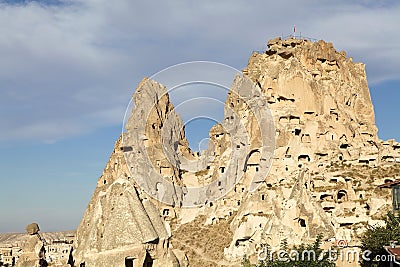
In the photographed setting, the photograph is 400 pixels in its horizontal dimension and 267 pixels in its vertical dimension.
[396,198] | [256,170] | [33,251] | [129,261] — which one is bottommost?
[129,261]

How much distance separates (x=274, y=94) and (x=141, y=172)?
2029 centimetres

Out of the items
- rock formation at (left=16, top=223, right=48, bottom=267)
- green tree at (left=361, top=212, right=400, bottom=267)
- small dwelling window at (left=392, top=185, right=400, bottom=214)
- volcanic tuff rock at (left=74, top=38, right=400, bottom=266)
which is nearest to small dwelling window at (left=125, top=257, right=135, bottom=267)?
volcanic tuff rock at (left=74, top=38, right=400, bottom=266)

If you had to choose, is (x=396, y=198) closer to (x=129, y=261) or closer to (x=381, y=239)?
(x=381, y=239)

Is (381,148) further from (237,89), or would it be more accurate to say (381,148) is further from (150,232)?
(150,232)

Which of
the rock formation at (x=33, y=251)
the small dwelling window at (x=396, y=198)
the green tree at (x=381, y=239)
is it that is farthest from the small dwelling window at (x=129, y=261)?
the small dwelling window at (x=396, y=198)

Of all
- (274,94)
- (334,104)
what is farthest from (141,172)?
(334,104)

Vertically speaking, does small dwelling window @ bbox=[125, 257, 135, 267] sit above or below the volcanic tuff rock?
below

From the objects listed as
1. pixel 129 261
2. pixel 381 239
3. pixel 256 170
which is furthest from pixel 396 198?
pixel 256 170

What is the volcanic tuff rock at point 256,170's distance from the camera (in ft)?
51.8

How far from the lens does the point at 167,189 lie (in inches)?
2667

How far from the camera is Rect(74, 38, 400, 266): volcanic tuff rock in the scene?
1579cm

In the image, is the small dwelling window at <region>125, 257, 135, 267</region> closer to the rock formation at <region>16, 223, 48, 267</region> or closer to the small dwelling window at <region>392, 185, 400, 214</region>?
the rock formation at <region>16, 223, 48, 267</region>

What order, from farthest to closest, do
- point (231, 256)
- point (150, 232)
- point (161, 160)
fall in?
1. point (161, 160)
2. point (231, 256)
3. point (150, 232)

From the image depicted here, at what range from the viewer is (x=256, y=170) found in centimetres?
5616
